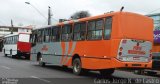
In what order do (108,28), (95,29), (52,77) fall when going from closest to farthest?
(108,28) → (52,77) → (95,29)

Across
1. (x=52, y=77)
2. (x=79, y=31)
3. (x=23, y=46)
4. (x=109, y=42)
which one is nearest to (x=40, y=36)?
(x=79, y=31)

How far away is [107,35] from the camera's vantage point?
16797 mm

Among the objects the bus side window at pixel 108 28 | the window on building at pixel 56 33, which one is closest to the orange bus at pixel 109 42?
the bus side window at pixel 108 28

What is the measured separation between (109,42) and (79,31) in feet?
11.4

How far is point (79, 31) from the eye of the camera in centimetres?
1961

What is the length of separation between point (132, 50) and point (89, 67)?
2618 mm

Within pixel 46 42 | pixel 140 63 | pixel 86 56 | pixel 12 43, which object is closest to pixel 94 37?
pixel 86 56

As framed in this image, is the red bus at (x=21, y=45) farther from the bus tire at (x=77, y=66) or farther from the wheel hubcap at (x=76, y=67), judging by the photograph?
the wheel hubcap at (x=76, y=67)

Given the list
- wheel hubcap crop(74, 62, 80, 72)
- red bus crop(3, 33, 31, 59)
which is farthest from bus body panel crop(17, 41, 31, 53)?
wheel hubcap crop(74, 62, 80, 72)

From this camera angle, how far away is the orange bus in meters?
16.2

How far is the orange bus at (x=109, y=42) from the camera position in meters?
16.2

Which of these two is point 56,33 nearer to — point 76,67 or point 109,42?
point 76,67

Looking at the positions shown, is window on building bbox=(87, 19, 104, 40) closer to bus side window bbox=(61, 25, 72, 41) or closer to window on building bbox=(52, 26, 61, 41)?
bus side window bbox=(61, 25, 72, 41)

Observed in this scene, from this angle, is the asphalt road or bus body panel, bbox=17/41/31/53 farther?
bus body panel, bbox=17/41/31/53
